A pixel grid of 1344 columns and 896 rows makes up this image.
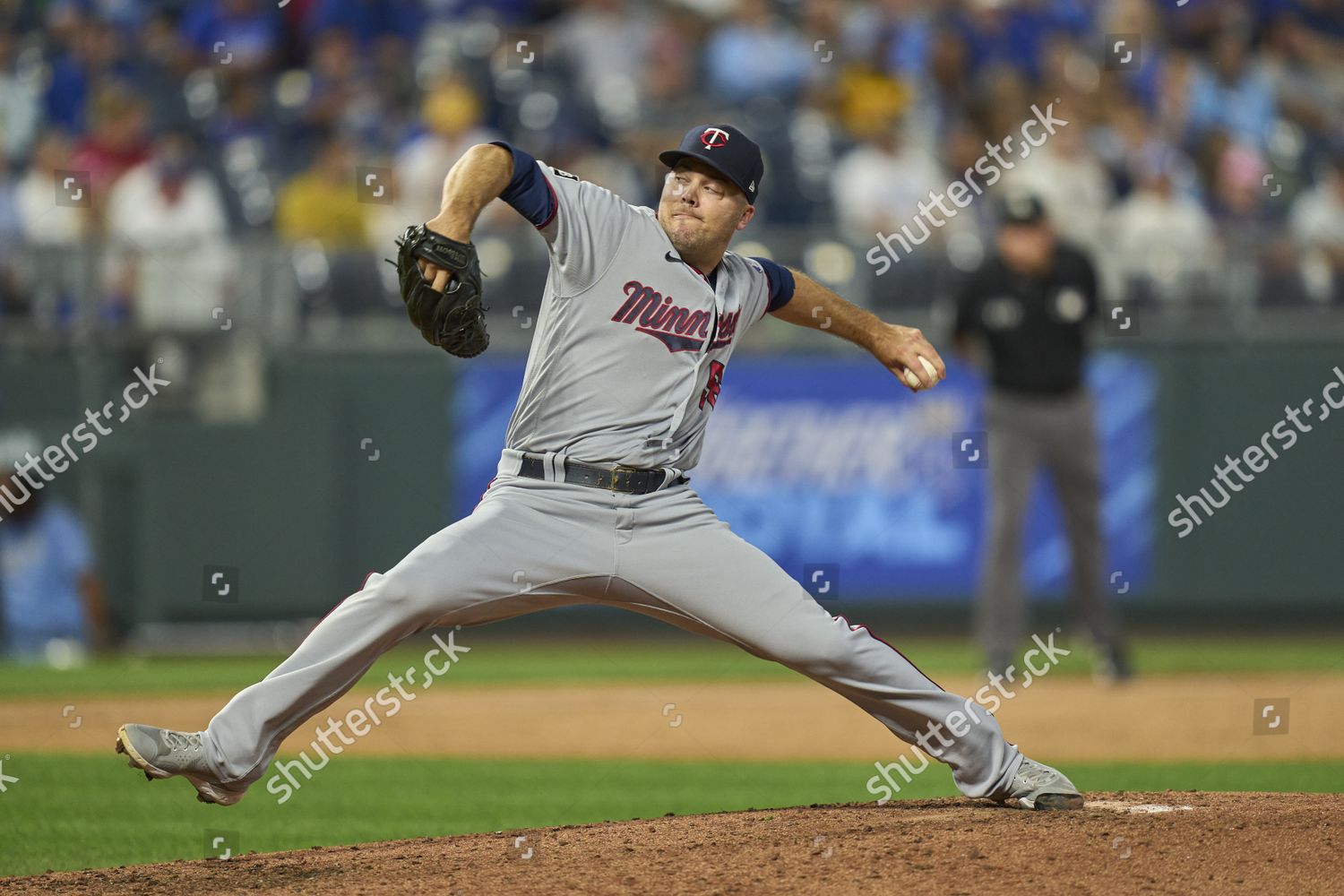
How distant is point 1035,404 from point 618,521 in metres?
5.81

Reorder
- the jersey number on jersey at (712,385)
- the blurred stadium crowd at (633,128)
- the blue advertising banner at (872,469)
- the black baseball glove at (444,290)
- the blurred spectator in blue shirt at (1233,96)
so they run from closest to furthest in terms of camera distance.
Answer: the black baseball glove at (444,290) < the jersey number on jersey at (712,385) < the blurred stadium crowd at (633,128) < the blue advertising banner at (872,469) < the blurred spectator in blue shirt at (1233,96)

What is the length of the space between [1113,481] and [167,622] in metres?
6.79

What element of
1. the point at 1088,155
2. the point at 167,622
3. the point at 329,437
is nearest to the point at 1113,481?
the point at 1088,155

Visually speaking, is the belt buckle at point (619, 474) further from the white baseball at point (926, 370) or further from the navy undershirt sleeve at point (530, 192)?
the white baseball at point (926, 370)

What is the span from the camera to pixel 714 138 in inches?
189

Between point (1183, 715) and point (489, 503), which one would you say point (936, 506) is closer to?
point (1183, 715)

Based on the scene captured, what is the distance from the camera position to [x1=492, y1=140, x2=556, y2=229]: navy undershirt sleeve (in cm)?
436

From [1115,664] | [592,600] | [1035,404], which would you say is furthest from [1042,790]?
[1035,404]

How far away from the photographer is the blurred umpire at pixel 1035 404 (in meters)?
9.96

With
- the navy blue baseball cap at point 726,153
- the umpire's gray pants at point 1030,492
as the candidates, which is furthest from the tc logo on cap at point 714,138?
the umpire's gray pants at point 1030,492

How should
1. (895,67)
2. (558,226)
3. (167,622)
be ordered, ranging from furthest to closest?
(895,67) < (167,622) < (558,226)

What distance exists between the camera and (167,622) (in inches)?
464

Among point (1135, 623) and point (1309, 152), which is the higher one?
point (1309, 152)

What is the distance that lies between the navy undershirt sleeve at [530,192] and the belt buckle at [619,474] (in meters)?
0.72
